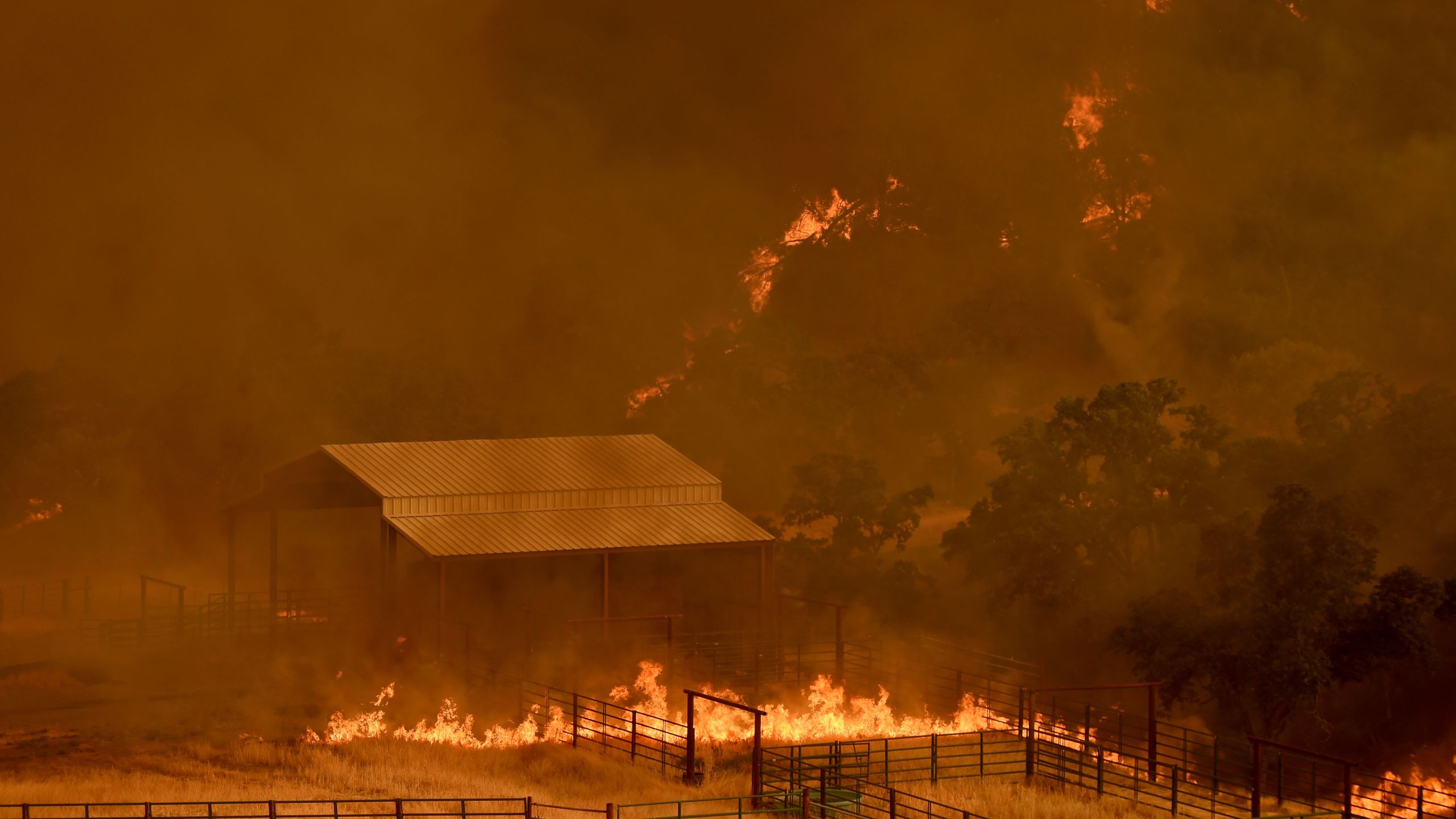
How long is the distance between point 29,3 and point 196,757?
68562 mm

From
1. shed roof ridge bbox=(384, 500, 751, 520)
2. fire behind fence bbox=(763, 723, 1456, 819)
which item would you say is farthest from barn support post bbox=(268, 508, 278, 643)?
fire behind fence bbox=(763, 723, 1456, 819)

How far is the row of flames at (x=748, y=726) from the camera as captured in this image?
109 ft

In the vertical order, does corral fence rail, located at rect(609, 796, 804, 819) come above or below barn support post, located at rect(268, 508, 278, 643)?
below

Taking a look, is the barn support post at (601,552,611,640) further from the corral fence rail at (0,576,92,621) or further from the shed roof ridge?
the corral fence rail at (0,576,92,621)

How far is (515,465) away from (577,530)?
312 centimetres

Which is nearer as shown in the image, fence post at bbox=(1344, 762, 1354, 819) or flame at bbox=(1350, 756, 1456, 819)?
fence post at bbox=(1344, 762, 1354, 819)

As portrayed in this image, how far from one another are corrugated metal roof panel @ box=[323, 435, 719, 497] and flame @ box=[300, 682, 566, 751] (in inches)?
220

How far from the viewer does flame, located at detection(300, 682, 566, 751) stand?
33.2 meters

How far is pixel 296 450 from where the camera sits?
201ft

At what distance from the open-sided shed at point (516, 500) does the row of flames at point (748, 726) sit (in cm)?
242

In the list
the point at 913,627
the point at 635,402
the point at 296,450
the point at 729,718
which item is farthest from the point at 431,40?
the point at 729,718

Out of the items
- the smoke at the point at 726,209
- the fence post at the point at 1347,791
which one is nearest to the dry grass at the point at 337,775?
the fence post at the point at 1347,791

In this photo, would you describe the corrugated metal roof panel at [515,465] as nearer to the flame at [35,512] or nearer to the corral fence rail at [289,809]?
the corral fence rail at [289,809]

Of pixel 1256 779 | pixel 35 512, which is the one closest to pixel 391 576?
pixel 1256 779
